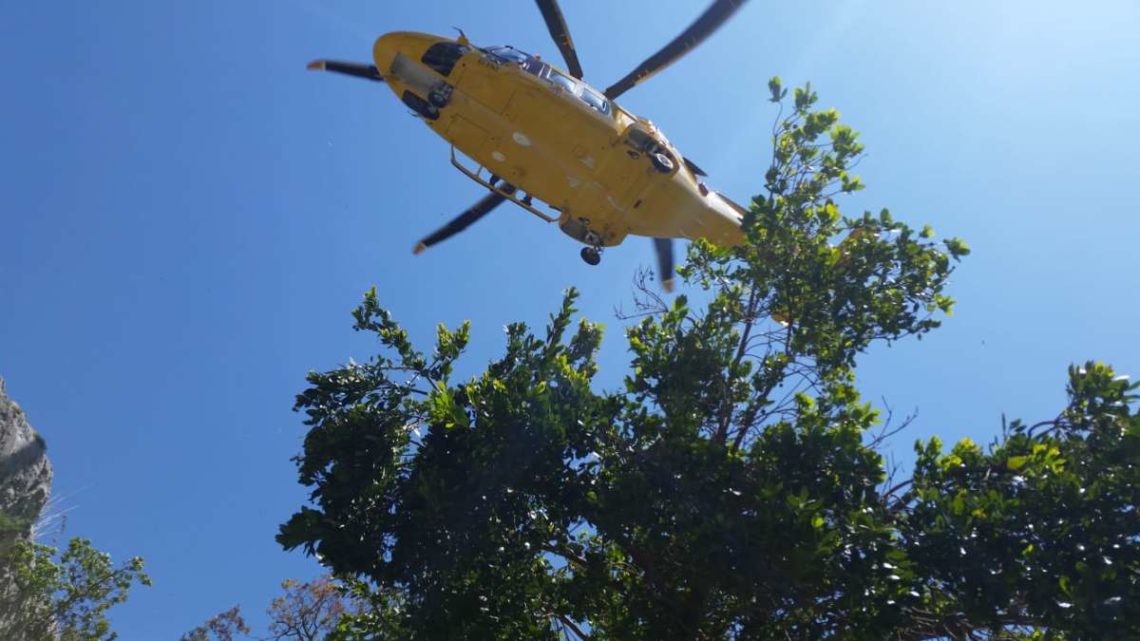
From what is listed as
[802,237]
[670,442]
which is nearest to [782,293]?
[802,237]

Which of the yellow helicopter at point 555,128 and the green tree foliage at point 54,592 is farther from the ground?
the yellow helicopter at point 555,128

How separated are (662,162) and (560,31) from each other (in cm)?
342

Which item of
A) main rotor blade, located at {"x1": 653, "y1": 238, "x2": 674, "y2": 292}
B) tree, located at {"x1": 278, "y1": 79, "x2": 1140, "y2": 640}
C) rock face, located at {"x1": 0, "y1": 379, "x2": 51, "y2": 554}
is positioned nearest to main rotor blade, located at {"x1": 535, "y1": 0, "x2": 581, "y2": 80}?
main rotor blade, located at {"x1": 653, "y1": 238, "x2": 674, "y2": 292}

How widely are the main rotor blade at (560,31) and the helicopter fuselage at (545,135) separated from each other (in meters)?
0.96

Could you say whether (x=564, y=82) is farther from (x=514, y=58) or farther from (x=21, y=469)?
(x=21, y=469)

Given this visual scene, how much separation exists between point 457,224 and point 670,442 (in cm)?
1317

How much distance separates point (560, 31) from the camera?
17.0 meters

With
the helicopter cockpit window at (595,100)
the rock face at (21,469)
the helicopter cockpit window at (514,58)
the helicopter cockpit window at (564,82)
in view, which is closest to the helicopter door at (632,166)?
the helicopter cockpit window at (595,100)

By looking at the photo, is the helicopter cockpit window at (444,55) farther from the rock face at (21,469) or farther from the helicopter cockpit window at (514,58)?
the rock face at (21,469)

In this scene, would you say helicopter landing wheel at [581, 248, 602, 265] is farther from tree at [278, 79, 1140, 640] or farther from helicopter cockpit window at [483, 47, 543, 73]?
tree at [278, 79, 1140, 640]

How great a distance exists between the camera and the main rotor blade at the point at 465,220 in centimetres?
2056

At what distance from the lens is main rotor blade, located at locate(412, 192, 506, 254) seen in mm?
20562

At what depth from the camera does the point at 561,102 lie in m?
16.2

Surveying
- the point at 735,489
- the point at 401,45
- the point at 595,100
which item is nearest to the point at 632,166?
the point at 595,100
